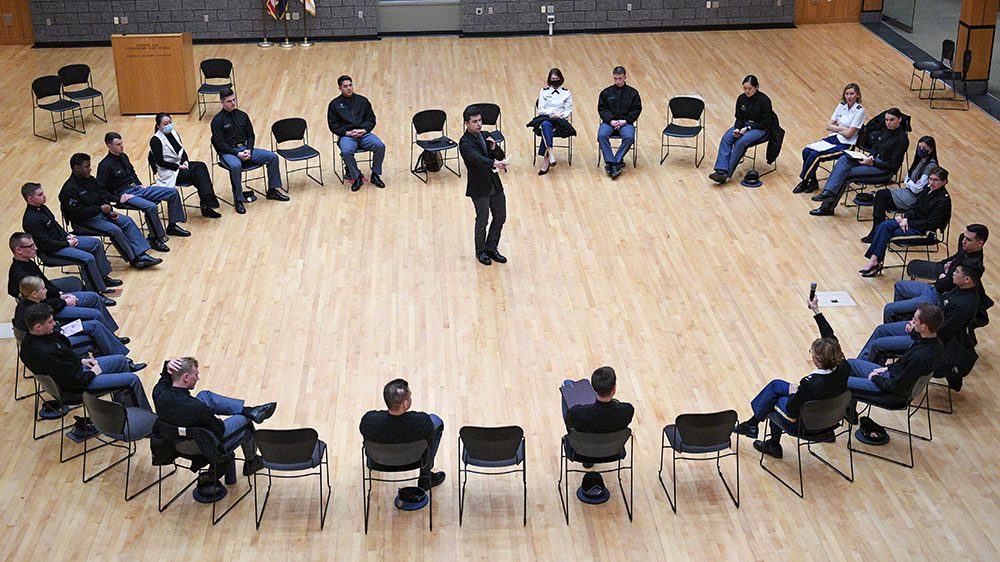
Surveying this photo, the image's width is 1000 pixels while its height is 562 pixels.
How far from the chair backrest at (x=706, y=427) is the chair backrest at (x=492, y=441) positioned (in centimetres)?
106

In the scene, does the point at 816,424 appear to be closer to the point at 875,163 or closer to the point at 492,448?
the point at 492,448

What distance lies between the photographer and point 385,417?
6.95 meters

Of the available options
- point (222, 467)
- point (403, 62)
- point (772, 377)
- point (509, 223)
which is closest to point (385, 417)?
point (222, 467)

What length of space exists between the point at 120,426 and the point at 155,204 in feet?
14.3

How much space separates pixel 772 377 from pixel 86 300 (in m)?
5.66

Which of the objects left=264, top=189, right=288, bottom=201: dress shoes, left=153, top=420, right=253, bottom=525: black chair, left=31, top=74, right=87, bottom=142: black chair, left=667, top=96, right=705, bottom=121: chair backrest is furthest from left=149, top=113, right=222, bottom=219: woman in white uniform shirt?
left=667, top=96, right=705, bottom=121: chair backrest

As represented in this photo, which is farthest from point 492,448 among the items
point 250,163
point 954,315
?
point 250,163

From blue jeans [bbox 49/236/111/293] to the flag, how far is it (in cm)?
860

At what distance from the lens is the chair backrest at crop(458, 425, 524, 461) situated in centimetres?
693

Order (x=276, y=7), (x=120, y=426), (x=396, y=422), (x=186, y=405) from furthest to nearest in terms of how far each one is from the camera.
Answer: (x=276, y=7), (x=120, y=426), (x=186, y=405), (x=396, y=422)

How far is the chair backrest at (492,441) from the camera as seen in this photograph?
22.7ft

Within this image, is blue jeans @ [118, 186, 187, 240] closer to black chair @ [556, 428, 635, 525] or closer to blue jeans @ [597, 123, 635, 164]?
blue jeans @ [597, 123, 635, 164]

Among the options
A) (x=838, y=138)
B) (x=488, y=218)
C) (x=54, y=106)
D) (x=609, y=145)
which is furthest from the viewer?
(x=54, y=106)

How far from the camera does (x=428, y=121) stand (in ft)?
41.6
